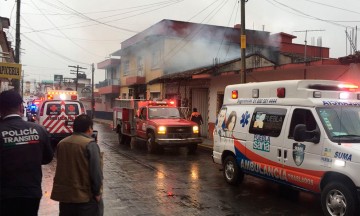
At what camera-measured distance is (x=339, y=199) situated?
5.93 meters

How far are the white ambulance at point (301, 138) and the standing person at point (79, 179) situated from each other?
12.3 feet

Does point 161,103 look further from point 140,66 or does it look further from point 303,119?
point 140,66

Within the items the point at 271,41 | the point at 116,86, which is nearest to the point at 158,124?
the point at 271,41

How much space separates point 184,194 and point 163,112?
8.21 meters

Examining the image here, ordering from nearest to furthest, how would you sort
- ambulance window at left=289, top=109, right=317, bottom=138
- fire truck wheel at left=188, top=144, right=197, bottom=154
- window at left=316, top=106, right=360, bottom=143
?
window at left=316, top=106, right=360, bottom=143
ambulance window at left=289, top=109, right=317, bottom=138
fire truck wheel at left=188, top=144, right=197, bottom=154

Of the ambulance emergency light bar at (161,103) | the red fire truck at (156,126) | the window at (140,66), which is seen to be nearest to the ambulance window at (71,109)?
the red fire truck at (156,126)

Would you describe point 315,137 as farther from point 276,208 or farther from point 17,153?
point 17,153

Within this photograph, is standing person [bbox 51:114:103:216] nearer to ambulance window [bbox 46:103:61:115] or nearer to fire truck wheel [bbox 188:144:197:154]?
ambulance window [bbox 46:103:61:115]

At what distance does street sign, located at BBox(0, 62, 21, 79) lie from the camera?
11484mm

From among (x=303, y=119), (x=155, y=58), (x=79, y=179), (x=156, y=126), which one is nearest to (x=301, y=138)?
(x=303, y=119)

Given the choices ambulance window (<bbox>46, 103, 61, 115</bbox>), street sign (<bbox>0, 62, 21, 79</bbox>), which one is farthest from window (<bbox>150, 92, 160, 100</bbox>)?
street sign (<bbox>0, 62, 21, 79</bbox>)

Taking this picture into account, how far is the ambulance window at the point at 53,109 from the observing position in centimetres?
1477

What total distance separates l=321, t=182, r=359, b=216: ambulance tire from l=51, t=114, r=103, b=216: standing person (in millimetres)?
3844

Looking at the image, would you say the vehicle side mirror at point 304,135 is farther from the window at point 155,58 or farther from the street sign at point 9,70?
the window at point 155,58
